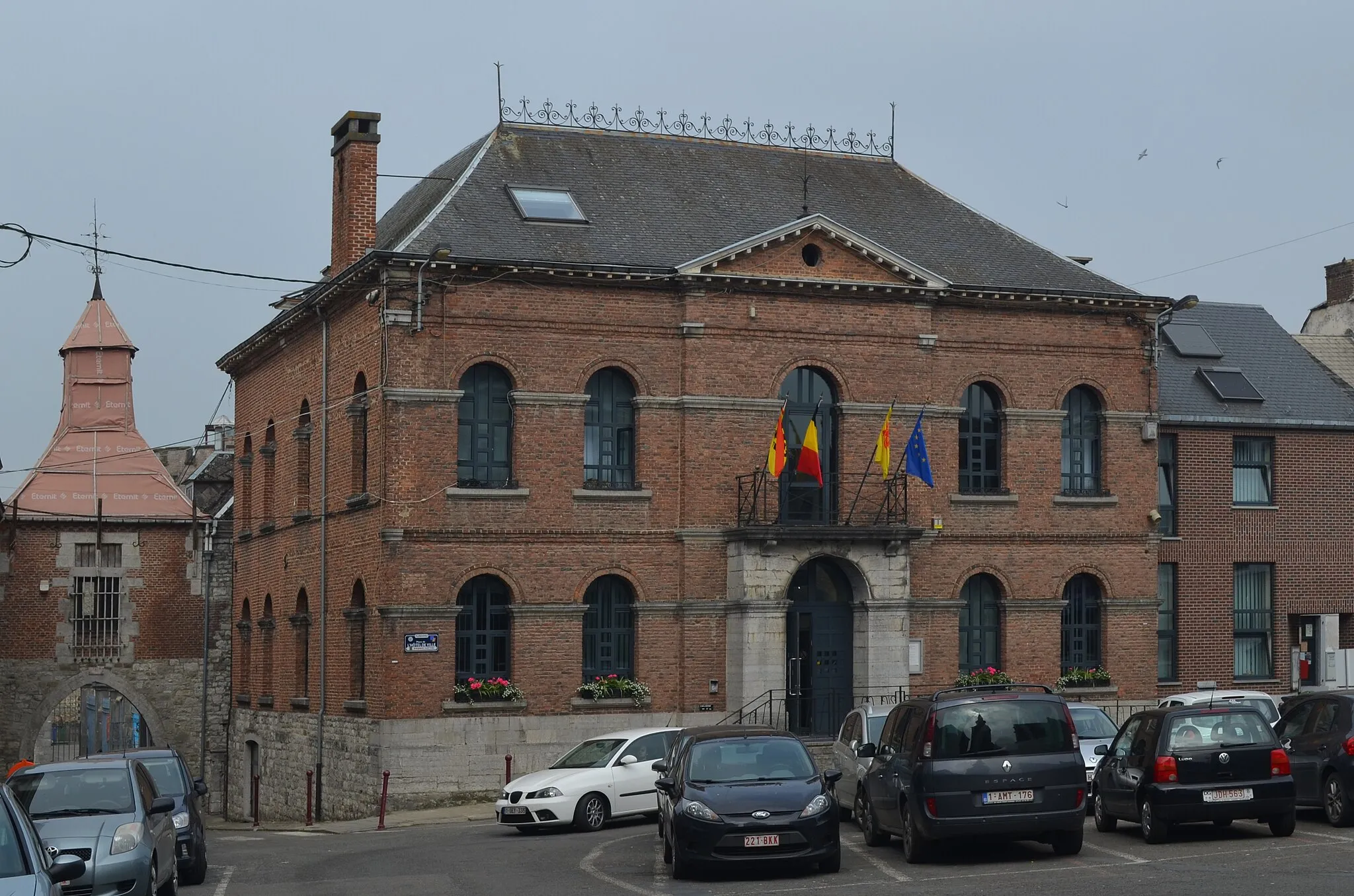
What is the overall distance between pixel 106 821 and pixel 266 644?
77.0 ft

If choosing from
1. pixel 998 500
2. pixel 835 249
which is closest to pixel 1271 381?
pixel 998 500

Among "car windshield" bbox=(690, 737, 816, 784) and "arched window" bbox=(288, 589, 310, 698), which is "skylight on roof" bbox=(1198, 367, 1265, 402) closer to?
"arched window" bbox=(288, 589, 310, 698)

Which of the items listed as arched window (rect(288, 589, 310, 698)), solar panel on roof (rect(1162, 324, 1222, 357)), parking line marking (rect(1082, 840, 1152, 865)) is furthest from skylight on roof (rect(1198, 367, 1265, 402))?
parking line marking (rect(1082, 840, 1152, 865))

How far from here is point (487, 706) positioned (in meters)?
31.6

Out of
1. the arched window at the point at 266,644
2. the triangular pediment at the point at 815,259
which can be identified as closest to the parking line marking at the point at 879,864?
the triangular pediment at the point at 815,259

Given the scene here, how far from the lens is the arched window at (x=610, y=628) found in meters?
32.8

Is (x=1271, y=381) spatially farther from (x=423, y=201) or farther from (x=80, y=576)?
(x=80, y=576)

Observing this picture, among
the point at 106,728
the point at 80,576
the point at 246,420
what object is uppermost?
the point at 246,420

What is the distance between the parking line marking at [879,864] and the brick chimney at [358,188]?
16.6 metres

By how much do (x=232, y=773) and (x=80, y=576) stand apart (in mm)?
5688

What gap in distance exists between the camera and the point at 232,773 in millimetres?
42219

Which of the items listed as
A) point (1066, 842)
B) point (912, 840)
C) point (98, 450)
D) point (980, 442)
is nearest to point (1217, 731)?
point (1066, 842)

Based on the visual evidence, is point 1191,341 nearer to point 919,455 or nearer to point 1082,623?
point 1082,623

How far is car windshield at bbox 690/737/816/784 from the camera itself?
19469 millimetres
